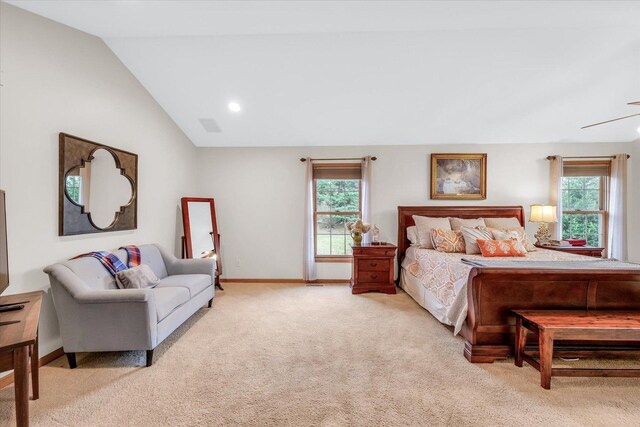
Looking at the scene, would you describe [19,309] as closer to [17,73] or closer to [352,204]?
[17,73]

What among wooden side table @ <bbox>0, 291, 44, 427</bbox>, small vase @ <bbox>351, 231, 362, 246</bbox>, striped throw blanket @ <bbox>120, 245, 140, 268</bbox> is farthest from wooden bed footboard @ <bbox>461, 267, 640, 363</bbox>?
striped throw blanket @ <bbox>120, 245, 140, 268</bbox>

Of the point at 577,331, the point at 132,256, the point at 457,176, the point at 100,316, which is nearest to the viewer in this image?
the point at 577,331

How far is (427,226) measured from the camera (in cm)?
443

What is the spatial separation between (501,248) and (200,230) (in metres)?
4.21

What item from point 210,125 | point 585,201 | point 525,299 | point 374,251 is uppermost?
point 210,125

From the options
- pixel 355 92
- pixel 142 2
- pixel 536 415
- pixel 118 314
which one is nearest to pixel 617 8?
pixel 355 92

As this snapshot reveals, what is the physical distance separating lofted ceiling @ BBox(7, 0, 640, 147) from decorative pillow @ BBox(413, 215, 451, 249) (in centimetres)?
129

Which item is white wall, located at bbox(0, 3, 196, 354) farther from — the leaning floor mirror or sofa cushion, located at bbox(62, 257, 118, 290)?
the leaning floor mirror

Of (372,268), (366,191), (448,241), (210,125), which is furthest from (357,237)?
(210,125)

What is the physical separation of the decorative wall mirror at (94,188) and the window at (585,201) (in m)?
6.33

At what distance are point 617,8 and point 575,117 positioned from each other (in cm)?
207

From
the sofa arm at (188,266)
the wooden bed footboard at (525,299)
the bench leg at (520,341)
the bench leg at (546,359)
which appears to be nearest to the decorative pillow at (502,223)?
the wooden bed footboard at (525,299)

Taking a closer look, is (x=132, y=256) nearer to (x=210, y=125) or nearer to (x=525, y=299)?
(x=210, y=125)

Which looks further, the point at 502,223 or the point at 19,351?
the point at 502,223
